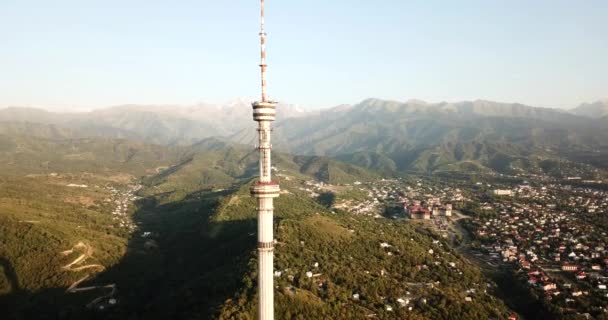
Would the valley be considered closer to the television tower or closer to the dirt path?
the dirt path

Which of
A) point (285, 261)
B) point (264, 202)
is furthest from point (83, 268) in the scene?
point (264, 202)

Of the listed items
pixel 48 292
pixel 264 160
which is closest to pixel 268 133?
pixel 264 160

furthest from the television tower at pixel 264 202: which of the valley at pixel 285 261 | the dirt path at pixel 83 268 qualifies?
the dirt path at pixel 83 268

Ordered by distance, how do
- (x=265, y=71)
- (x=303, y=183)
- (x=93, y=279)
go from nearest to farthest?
(x=265, y=71) < (x=93, y=279) < (x=303, y=183)

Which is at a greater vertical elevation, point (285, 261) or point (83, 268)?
point (285, 261)

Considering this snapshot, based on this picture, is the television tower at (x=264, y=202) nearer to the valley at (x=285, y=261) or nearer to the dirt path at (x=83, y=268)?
the valley at (x=285, y=261)

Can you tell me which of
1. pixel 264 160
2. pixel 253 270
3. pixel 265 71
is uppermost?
pixel 265 71

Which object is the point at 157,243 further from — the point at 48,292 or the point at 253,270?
the point at 253,270

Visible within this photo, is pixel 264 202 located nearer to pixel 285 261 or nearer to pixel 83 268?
pixel 285 261
